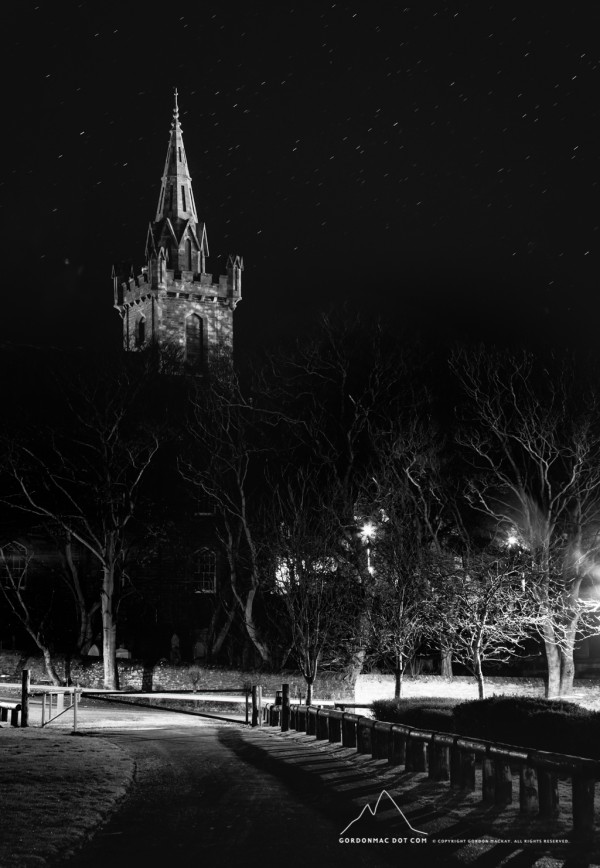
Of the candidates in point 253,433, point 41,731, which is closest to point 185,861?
point 41,731

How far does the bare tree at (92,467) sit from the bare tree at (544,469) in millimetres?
14329

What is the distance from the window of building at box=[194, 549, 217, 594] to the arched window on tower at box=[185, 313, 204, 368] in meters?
26.5

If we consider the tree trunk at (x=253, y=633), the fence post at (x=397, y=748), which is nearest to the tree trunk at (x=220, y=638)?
the tree trunk at (x=253, y=633)

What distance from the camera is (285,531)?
4472 centimetres

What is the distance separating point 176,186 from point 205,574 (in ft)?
134

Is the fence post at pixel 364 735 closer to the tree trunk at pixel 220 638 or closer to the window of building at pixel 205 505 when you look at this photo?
the window of building at pixel 205 505

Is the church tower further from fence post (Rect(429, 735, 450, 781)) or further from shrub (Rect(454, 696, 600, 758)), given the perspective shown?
fence post (Rect(429, 735, 450, 781))

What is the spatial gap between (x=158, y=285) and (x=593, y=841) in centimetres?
8194

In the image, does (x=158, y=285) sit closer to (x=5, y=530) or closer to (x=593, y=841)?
(x=5, y=530)

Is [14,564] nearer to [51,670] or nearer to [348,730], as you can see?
[51,670]

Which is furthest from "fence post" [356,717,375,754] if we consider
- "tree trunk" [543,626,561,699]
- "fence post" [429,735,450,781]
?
"tree trunk" [543,626,561,699]

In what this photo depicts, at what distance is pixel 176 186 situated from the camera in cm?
9556

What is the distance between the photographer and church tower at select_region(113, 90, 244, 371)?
91.4 meters

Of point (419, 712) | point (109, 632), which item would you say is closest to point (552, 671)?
point (109, 632)
